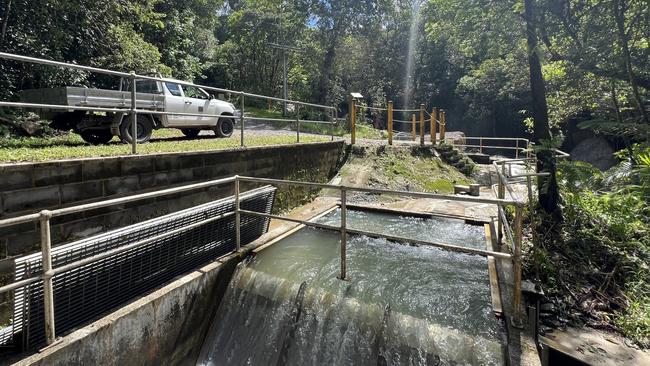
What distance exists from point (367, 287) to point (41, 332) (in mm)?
3059

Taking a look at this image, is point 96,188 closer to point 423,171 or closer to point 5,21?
point 5,21

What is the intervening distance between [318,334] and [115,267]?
2049 millimetres

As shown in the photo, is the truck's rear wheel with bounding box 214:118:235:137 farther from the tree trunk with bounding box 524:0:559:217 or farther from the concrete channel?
the tree trunk with bounding box 524:0:559:217

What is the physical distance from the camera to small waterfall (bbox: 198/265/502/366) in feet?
11.0

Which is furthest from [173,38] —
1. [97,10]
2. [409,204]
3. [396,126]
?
[396,126]

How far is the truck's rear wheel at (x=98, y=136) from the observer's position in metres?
7.08

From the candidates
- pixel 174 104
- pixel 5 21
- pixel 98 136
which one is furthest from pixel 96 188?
pixel 5 21

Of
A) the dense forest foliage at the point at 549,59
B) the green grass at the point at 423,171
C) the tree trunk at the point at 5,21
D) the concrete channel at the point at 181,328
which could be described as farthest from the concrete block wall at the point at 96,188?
the tree trunk at the point at 5,21

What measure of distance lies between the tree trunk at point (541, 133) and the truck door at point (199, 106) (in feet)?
23.0

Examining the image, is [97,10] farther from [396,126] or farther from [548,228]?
[396,126]

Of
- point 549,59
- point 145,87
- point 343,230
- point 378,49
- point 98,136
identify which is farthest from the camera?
point 378,49

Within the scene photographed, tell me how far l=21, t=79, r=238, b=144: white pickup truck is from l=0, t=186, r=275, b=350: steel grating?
78.0 inches

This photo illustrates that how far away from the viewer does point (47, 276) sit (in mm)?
2711

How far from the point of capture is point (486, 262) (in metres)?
5.20
